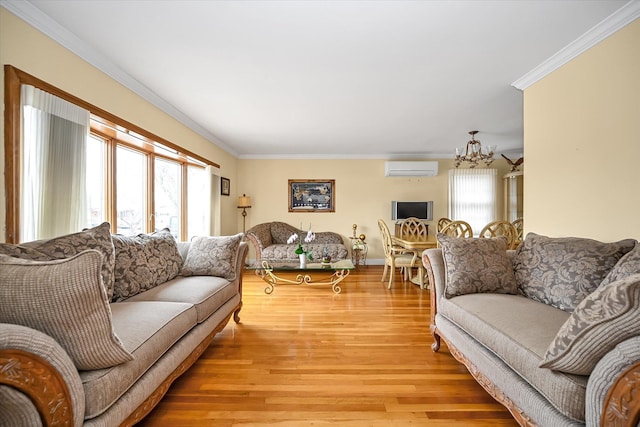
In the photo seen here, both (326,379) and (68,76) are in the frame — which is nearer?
(326,379)

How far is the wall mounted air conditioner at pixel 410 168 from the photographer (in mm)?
6137

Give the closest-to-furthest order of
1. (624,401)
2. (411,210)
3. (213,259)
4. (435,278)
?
(624,401) < (435,278) < (213,259) < (411,210)

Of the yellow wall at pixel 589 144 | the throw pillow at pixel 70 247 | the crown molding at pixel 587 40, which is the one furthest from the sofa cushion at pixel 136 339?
the crown molding at pixel 587 40

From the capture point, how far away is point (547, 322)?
1.54m

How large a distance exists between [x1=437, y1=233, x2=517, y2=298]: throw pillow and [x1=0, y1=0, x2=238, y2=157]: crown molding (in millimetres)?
3170

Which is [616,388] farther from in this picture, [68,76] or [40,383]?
[68,76]

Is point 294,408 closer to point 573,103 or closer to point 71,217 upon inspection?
point 71,217

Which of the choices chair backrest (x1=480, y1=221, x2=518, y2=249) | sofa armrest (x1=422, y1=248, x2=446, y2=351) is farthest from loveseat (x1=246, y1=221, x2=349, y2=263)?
sofa armrest (x1=422, y1=248, x2=446, y2=351)

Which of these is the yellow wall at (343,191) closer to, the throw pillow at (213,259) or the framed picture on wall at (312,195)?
the framed picture on wall at (312,195)

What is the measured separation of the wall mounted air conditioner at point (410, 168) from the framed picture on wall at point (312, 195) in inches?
49.0

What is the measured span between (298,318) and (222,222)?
124 inches

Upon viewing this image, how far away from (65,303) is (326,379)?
1504mm

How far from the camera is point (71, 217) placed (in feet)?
6.92

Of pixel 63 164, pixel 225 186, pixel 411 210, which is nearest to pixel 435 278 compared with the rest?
pixel 63 164
